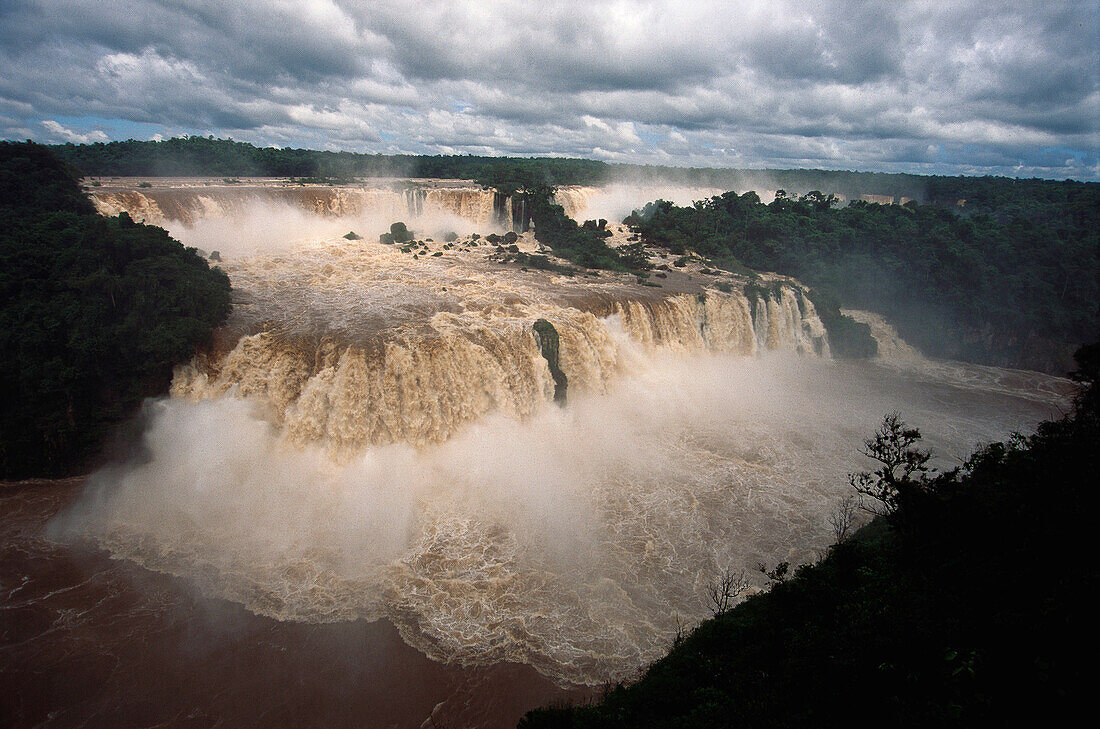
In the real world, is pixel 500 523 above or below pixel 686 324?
below

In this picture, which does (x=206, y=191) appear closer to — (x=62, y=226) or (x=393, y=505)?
(x=62, y=226)

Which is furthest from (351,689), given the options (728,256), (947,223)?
(947,223)

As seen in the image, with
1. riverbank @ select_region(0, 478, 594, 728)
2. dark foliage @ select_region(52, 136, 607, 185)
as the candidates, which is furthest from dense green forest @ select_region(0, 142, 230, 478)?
dark foliage @ select_region(52, 136, 607, 185)

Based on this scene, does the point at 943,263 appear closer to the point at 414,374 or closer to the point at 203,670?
the point at 414,374

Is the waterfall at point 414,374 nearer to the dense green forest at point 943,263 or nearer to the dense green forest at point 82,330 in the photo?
the dense green forest at point 82,330

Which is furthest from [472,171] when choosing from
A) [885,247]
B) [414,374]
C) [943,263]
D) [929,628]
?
[929,628]

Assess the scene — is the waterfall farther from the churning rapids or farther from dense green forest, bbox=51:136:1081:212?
dense green forest, bbox=51:136:1081:212
